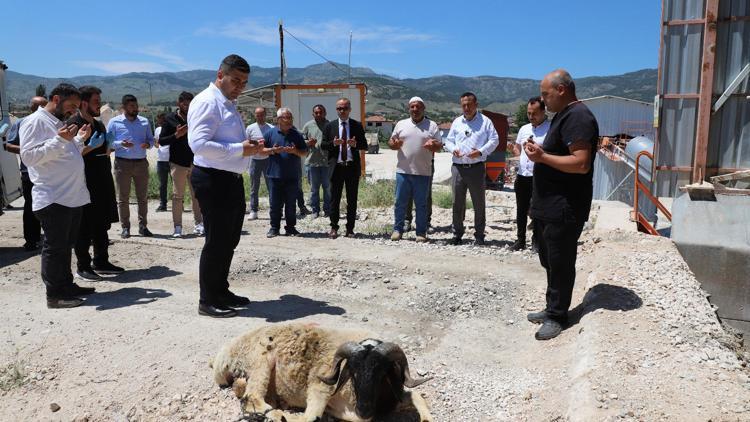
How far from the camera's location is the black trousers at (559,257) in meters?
4.35

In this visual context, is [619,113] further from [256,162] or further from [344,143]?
[344,143]

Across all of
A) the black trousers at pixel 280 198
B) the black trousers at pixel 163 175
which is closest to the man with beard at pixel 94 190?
the black trousers at pixel 280 198

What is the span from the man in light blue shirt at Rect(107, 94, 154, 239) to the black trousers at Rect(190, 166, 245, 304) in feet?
13.8

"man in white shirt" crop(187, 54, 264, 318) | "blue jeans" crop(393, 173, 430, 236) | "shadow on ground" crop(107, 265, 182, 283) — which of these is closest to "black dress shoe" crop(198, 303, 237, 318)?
"man in white shirt" crop(187, 54, 264, 318)

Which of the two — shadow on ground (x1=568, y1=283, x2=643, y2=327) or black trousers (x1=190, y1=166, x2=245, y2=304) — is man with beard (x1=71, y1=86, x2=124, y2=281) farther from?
shadow on ground (x1=568, y1=283, x2=643, y2=327)

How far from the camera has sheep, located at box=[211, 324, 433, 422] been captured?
3115 mm

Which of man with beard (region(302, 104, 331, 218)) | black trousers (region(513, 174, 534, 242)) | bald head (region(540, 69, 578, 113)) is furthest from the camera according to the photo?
man with beard (region(302, 104, 331, 218))

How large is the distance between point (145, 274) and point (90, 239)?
756mm

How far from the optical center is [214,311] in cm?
493

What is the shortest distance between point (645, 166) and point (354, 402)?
416 inches

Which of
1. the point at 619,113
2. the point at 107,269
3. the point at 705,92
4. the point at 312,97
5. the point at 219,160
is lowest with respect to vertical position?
the point at 107,269

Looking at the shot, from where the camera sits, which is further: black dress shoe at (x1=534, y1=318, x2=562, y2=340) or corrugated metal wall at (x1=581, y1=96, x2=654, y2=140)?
corrugated metal wall at (x1=581, y1=96, x2=654, y2=140)

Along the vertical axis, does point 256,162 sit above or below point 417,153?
below

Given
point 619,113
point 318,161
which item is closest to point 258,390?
point 318,161
